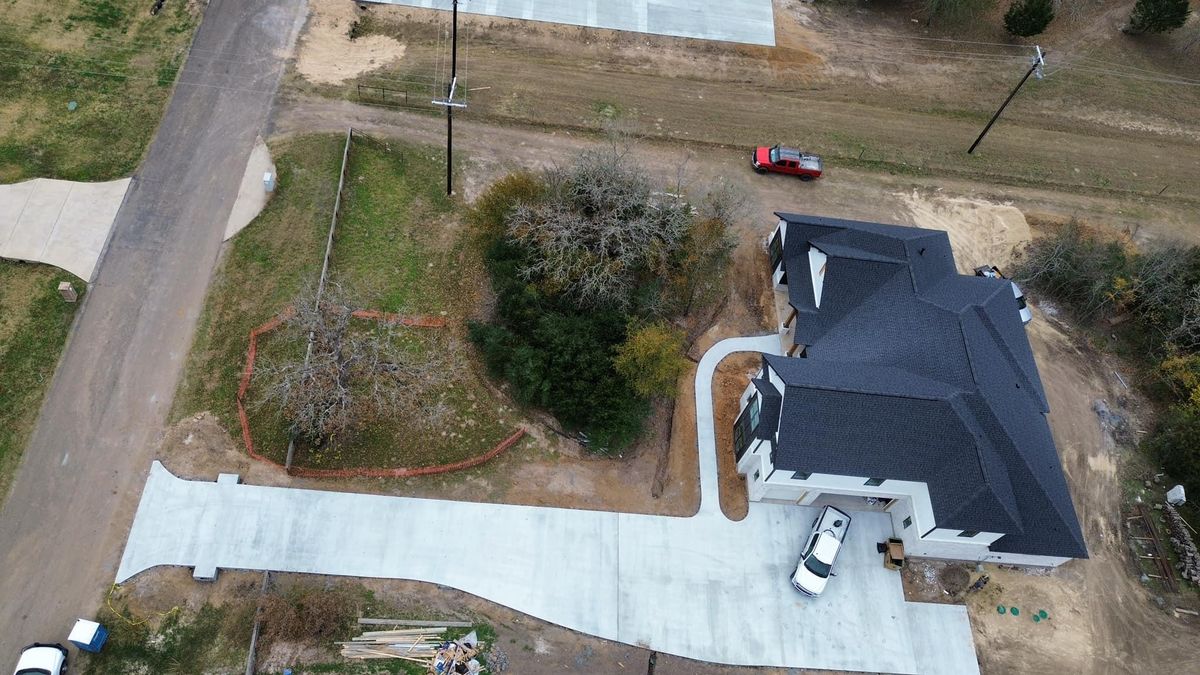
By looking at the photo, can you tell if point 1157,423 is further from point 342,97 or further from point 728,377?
point 342,97

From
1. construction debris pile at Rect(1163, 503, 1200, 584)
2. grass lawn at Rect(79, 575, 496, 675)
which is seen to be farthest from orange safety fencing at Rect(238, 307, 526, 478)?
construction debris pile at Rect(1163, 503, 1200, 584)

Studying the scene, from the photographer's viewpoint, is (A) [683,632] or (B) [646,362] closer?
(A) [683,632]

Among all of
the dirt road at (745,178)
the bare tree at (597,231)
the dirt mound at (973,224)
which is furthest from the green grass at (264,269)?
the dirt mound at (973,224)

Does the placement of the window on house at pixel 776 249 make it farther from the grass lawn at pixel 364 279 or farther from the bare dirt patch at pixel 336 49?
the bare dirt patch at pixel 336 49

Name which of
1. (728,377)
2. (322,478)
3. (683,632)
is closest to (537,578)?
(683,632)

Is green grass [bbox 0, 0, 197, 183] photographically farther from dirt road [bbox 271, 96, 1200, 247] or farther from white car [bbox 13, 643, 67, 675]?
white car [bbox 13, 643, 67, 675]

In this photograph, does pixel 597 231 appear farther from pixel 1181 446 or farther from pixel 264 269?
pixel 1181 446

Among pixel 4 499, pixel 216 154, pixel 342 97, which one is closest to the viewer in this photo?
pixel 4 499
